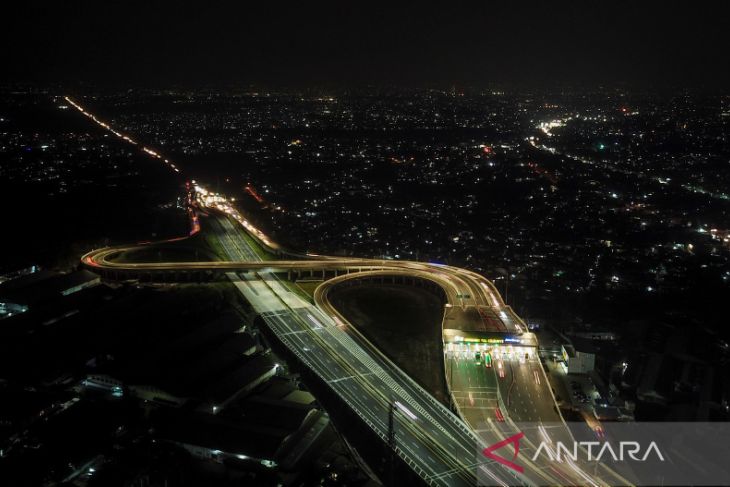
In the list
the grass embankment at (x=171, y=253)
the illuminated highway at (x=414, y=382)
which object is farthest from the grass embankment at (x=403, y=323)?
the grass embankment at (x=171, y=253)

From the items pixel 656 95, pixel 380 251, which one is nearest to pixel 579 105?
pixel 656 95

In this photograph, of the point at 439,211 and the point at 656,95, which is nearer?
the point at 439,211

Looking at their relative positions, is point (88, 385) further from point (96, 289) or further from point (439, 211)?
point (439, 211)

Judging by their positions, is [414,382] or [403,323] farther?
[403,323]

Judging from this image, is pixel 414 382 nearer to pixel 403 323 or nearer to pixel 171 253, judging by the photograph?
pixel 403 323

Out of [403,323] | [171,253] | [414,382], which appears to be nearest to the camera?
[414,382]

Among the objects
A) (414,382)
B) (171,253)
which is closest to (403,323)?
(414,382)

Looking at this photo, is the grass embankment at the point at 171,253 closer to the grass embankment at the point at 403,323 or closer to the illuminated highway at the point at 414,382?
the illuminated highway at the point at 414,382

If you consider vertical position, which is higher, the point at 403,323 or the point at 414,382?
the point at 414,382
